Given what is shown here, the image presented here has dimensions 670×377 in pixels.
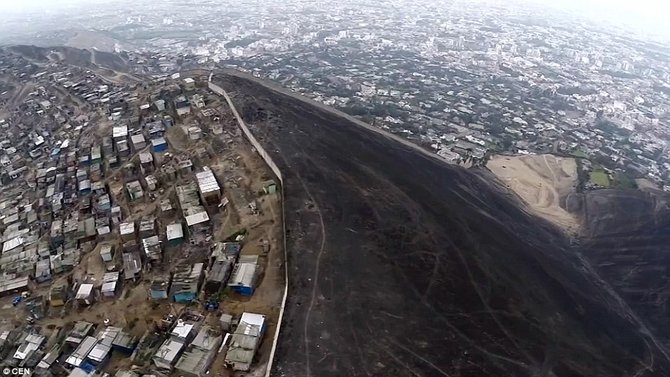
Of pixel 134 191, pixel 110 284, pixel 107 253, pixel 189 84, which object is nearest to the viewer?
pixel 110 284

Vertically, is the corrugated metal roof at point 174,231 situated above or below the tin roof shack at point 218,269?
below

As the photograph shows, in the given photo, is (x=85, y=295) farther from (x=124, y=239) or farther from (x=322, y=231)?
(x=322, y=231)

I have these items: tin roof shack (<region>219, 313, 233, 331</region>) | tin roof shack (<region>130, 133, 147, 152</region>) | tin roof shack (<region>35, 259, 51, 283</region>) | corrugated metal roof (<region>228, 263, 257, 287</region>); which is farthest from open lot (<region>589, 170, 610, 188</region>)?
tin roof shack (<region>35, 259, 51, 283</region>)

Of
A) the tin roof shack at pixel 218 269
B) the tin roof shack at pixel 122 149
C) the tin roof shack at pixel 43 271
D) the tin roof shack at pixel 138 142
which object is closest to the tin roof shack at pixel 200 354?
the tin roof shack at pixel 218 269

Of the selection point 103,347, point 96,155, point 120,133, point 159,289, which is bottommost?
point 103,347

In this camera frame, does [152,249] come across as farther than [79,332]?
Yes

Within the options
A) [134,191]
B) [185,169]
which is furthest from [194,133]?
[134,191]

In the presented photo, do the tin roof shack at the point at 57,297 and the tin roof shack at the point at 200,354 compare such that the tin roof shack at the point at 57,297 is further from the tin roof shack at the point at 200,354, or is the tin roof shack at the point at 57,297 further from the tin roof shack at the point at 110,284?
the tin roof shack at the point at 200,354
